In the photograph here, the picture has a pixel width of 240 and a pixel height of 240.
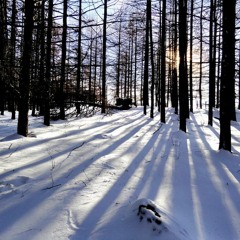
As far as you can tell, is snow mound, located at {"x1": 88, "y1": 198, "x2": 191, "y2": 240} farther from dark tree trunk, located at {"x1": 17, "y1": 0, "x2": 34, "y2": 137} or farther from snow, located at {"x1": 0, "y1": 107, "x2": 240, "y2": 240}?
dark tree trunk, located at {"x1": 17, "y1": 0, "x2": 34, "y2": 137}

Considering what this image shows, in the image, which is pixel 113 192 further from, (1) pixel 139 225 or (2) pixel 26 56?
(2) pixel 26 56

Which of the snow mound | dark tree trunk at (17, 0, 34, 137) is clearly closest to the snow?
the snow mound

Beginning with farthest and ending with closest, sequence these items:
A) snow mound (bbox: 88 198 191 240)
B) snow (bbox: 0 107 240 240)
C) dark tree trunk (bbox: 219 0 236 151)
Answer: dark tree trunk (bbox: 219 0 236 151), snow (bbox: 0 107 240 240), snow mound (bbox: 88 198 191 240)

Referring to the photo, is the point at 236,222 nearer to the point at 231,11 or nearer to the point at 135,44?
the point at 231,11

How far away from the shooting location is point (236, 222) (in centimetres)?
395

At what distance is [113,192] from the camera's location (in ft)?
14.9

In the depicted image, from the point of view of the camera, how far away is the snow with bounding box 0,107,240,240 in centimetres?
335

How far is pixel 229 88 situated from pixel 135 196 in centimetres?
472

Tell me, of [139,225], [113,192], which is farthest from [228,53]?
[139,225]

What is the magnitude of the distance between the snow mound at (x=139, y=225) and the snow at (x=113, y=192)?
0.01 m

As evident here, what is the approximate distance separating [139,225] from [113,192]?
127 centimetres

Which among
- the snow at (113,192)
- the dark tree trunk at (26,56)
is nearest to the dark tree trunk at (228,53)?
the snow at (113,192)

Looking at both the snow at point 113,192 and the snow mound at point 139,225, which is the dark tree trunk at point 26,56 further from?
the snow mound at point 139,225

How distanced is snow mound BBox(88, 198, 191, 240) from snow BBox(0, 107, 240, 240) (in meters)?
0.01
